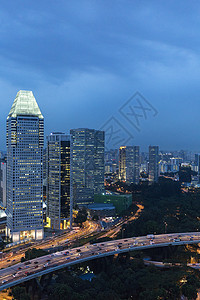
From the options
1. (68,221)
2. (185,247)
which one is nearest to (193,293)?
(185,247)

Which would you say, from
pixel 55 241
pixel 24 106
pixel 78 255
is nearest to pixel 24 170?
pixel 24 106

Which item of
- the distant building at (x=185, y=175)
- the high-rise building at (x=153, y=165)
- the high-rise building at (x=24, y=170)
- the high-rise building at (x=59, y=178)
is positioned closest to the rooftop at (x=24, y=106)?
the high-rise building at (x=24, y=170)

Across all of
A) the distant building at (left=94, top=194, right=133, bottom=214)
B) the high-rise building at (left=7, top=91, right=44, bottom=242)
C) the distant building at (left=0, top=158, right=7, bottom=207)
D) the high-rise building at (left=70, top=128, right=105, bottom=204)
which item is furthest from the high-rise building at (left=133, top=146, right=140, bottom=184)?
the high-rise building at (left=7, top=91, right=44, bottom=242)

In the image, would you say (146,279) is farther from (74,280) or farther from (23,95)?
(23,95)

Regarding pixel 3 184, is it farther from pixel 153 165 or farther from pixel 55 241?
pixel 153 165

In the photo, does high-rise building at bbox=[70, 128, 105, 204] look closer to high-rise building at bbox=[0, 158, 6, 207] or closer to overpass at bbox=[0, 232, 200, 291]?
high-rise building at bbox=[0, 158, 6, 207]

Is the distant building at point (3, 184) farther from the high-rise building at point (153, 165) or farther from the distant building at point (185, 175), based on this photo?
the distant building at point (185, 175)
